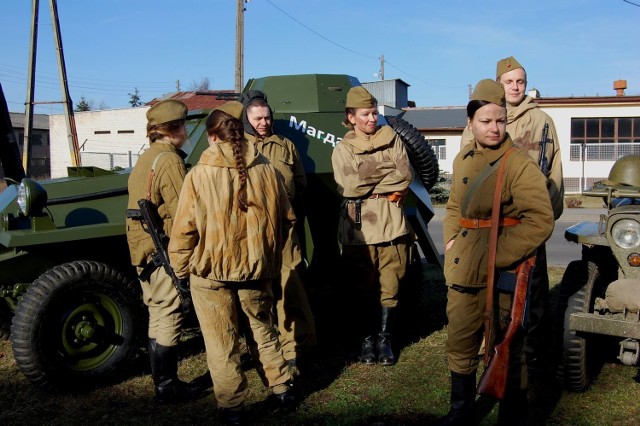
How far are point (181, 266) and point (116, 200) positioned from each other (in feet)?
4.86

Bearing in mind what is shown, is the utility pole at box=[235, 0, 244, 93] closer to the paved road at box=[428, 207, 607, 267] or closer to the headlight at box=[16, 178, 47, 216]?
the paved road at box=[428, 207, 607, 267]

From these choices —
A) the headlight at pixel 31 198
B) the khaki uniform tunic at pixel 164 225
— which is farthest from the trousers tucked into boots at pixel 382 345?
the headlight at pixel 31 198

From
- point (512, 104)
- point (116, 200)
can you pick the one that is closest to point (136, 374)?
point (116, 200)

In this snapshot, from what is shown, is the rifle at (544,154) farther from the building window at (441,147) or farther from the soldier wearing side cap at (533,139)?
the building window at (441,147)

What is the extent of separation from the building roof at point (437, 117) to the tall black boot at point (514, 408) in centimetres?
3151

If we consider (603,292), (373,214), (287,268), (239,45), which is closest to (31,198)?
(287,268)

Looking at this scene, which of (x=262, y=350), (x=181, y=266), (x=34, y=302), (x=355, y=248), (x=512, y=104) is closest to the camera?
(x=181, y=266)

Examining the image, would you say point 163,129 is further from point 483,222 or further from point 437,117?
point 437,117

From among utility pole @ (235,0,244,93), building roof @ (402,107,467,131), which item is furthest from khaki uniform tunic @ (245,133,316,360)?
building roof @ (402,107,467,131)

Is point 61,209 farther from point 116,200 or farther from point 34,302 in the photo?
point 34,302

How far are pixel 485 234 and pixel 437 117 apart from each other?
117ft

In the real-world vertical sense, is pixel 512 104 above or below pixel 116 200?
above

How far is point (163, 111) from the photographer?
4.62m

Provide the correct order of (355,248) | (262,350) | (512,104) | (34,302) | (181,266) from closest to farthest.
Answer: (181,266), (262,350), (34,302), (512,104), (355,248)
